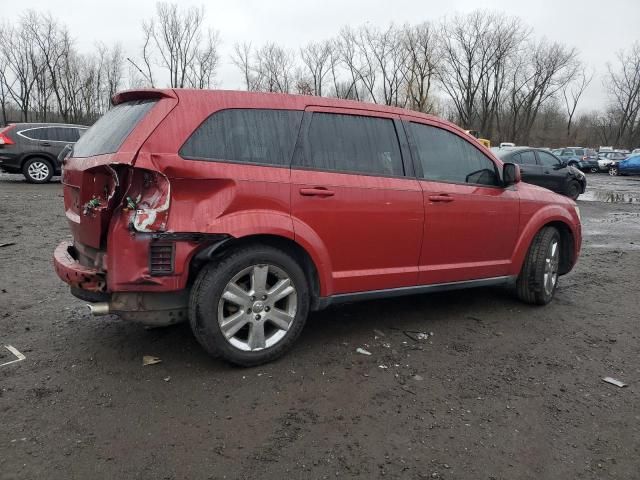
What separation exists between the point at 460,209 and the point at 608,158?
40.4 meters

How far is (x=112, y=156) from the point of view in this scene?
304 centimetres

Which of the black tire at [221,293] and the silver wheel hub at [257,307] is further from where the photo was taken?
the silver wheel hub at [257,307]

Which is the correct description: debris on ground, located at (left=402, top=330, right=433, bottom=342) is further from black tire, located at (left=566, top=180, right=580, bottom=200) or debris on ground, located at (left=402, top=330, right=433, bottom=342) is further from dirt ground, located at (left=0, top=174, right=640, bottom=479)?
black tire, located at (left=566, top=180, right=580, bottom=200)

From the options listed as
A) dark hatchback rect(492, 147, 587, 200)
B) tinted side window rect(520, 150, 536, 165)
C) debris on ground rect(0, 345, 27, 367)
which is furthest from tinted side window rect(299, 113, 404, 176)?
tinted side window rect(520, 150, 536, 165)

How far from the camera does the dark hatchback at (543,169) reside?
47.7 feet

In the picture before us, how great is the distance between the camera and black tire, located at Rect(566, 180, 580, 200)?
15797 millimetres

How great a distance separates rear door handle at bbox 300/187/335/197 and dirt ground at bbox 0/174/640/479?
3.70ft

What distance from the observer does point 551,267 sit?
5.00 meters

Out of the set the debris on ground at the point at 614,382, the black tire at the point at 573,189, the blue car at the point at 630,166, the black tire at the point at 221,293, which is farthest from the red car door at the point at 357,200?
the blue car at the point at 630,166

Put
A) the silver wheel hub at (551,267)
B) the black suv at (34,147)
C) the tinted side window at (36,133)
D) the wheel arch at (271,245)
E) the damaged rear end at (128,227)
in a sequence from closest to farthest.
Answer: the damaged rear end at (128,227)
the wheel arch at (271,245)
the silver wheel hub at (551,267)
the black suv at (34,147)
the tinted side window at (36,133)

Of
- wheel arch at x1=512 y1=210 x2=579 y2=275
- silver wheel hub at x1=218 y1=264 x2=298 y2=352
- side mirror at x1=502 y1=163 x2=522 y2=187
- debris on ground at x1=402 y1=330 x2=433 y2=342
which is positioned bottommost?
debris on ground at x1=402 y1=330 x2=433 y2=342

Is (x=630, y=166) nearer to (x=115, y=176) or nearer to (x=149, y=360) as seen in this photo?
(x=149, y=360)

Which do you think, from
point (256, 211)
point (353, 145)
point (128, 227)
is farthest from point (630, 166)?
point (128, 227)

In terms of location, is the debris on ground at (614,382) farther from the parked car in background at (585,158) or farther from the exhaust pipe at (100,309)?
the parked car in background at (585,158)
